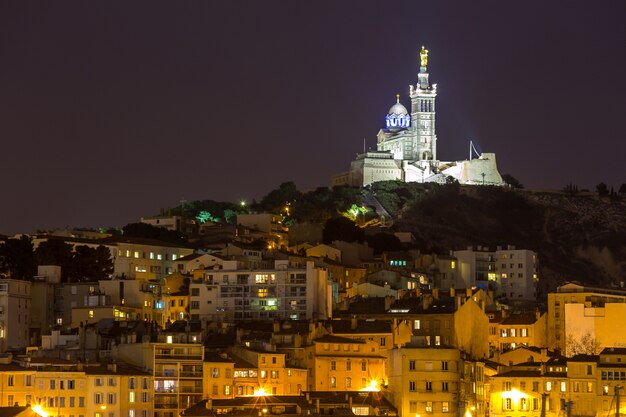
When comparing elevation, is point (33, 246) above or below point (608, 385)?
above

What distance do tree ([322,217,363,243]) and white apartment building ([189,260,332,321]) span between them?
40296 millimetres

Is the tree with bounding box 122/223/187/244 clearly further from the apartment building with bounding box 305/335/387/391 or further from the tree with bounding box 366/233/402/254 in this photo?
the apartment building with bounding box 305/335/387/391

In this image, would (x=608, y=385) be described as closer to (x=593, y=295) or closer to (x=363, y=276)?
(x=593, y=295)

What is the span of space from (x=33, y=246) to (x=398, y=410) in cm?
5019

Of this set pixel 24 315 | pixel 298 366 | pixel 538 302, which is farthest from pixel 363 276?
pixel 298 366

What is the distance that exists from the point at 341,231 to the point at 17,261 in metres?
40.5

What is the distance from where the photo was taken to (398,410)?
245 feet

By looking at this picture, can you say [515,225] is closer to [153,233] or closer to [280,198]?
[280,198]

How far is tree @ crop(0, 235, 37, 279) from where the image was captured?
111125 mm

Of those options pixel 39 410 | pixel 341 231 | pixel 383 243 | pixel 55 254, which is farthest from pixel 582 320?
pixel 341 231

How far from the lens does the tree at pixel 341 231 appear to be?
142375 mm

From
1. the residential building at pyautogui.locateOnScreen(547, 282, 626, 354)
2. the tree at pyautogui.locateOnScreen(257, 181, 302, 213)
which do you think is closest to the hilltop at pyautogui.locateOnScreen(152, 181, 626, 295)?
the tree at pyautogui.locateOnScreen(257, 181, 302, 213)

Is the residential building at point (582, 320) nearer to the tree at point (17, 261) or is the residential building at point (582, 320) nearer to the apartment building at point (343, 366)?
the apartment building at point (343, 366)

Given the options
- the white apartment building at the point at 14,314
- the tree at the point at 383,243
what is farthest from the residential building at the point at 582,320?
the tree at the point at 383,243
